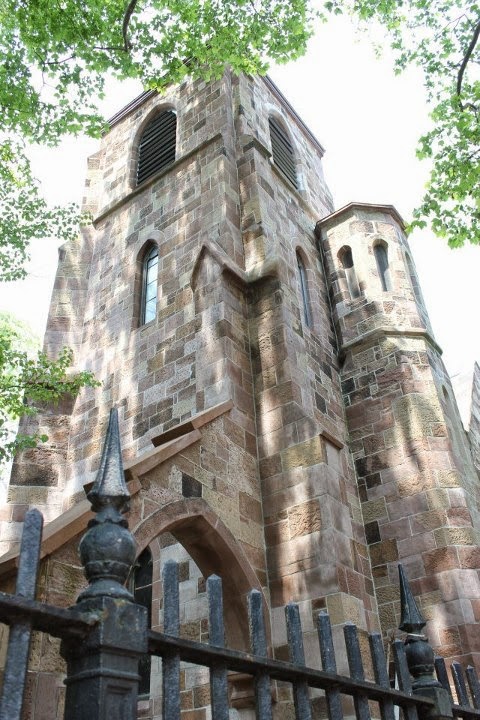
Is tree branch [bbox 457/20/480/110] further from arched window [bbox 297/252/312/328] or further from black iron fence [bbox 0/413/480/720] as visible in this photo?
black iron fence [bbox 0/413/480/720]

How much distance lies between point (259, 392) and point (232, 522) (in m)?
2.11

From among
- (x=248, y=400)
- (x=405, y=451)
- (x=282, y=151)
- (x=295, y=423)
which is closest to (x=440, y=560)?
(x=405, y=451)

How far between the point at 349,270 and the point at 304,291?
1.22 meters

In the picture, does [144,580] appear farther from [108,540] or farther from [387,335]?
[108,540]

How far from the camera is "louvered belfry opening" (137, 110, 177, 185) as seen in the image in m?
14.0

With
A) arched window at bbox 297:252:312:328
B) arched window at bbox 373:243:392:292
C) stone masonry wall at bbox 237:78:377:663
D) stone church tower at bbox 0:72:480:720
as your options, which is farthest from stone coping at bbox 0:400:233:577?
arched window at bbox 373:243:392:292

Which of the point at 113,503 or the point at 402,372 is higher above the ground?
the point at 402,372

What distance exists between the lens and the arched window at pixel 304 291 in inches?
457

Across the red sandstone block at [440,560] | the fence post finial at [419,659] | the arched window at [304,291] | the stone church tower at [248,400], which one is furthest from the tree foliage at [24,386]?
the fence post finial at [419,659]

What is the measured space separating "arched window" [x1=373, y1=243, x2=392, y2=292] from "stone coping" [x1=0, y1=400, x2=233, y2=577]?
17.5 feet

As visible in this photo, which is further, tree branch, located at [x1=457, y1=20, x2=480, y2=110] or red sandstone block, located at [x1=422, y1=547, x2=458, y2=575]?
tree branch, located at [x1=457, y1=20, x2=480, y2=110]

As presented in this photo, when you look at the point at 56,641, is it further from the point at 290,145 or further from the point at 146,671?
the point at 290,145

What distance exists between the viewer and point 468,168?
885 centimetres

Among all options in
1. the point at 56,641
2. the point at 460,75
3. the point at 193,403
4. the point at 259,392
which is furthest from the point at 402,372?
the point at 56,641
